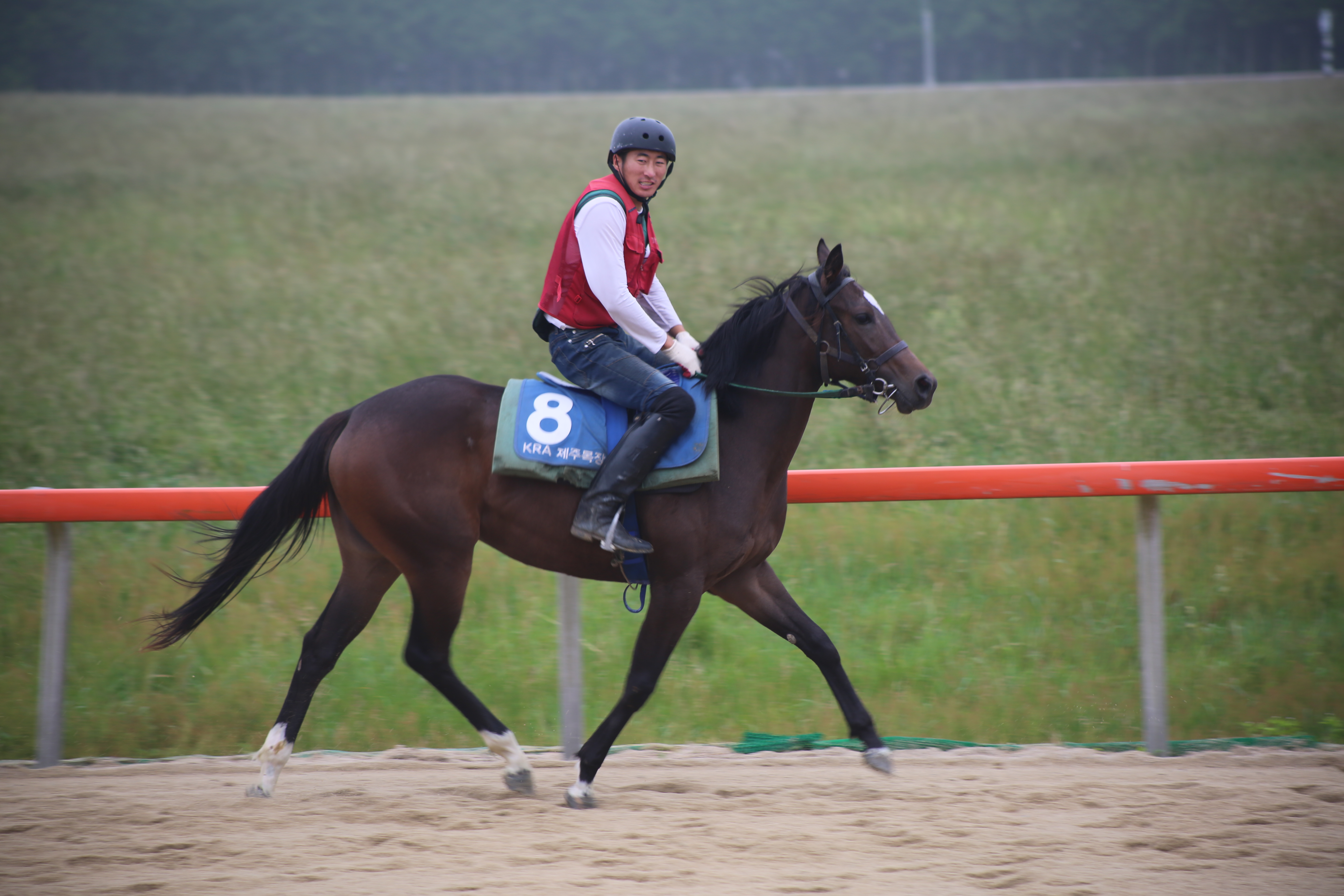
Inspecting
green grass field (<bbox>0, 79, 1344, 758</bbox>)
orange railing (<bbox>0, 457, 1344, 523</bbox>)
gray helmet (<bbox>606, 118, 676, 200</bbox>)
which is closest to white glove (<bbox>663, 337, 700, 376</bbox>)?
gray helmet (<bbox>606, 118, 676, 200</bbox>)

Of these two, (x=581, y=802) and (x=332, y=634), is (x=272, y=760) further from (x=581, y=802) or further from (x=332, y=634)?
(x=581, y=802)

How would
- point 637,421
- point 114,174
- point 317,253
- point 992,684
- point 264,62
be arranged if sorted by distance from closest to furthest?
point 637,421 → point 992,684 → point 317,253 → point 114,174 → point 264,62

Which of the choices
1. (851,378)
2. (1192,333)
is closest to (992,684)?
(851,378)

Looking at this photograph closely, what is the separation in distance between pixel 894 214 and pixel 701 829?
50.5 feet

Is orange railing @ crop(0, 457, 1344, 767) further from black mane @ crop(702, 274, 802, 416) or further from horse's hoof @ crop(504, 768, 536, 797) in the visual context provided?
black mane @ crop(702, 274, 802, 416)

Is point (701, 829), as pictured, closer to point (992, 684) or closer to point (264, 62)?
point (992, 684)

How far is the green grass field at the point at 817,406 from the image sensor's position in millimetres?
5773

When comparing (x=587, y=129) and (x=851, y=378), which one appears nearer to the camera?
(x=851, y=378)

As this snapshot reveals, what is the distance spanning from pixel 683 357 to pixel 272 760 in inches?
95.1

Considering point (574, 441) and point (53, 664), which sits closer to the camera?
point (574, 441)

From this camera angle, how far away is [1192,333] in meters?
12.4

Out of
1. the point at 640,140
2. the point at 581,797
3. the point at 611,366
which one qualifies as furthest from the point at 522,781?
the point at 640,140

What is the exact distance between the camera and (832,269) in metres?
4.41

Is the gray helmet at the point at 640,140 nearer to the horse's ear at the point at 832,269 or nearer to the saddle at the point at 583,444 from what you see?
the horse's ear at the point at 832,269
